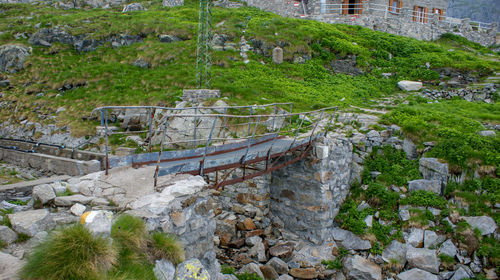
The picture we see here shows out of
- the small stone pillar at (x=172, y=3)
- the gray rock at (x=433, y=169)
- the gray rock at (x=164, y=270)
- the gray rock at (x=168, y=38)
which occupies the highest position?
the small stone pillar at (x=172, y=3)

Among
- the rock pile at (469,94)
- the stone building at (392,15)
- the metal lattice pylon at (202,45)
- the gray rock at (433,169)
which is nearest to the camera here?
the gray rock at (433,169)

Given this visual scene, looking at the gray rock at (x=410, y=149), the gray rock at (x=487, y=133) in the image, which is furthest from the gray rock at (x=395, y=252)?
the gray rock at (x=487, y=133)

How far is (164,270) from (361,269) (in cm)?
726

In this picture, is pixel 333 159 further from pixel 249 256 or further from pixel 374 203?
pixel 249 256

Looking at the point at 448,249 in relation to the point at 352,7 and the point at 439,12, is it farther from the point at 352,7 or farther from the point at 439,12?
the point at 439,12

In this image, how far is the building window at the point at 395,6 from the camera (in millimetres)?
29441

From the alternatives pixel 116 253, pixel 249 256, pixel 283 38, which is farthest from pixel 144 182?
pixel 283 38

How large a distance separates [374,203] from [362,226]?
1.20 metres

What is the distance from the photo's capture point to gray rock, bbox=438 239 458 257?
9.67 meters

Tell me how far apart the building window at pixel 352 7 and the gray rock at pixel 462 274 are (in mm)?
25581

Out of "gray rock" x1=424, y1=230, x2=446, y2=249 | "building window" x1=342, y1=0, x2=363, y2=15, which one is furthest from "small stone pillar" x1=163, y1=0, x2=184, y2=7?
"gray rock" x1=424, y1=230, x2=446, y2=249

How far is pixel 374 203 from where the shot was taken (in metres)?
11.6

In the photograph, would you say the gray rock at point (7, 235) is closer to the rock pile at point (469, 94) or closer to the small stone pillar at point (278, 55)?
the small stone pillar at point (278, 55)

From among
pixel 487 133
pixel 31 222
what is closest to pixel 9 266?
pixel 31 222
